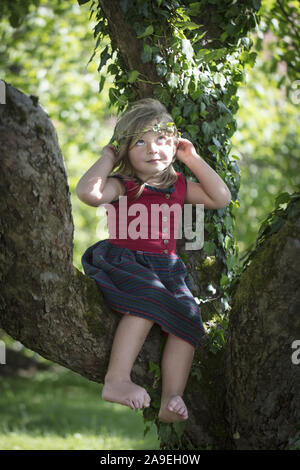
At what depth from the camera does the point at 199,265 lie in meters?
2.70

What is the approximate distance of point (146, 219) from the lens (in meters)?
2.51

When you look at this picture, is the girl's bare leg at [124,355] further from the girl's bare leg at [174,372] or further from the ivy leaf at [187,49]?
the ivy leaf at [187,49]

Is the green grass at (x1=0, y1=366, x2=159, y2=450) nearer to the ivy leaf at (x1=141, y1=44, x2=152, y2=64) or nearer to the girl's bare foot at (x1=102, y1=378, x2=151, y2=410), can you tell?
the girl's bare foot at (x1=102, y1=378, x2=151, y2=410)

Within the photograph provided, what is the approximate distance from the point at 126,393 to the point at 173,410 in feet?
0.70

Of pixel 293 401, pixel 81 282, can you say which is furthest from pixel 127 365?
pixel 293 401

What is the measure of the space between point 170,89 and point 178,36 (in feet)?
0.81

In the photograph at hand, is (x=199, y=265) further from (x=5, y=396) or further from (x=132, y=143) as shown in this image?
(x=5, y=396)

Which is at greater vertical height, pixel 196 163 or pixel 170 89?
pixel 170 89

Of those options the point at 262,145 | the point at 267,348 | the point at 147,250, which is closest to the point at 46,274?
the point at 147,250

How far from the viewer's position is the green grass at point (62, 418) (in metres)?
5.16

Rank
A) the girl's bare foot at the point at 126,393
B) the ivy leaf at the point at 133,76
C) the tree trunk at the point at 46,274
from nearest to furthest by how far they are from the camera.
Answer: the tree trunk at the point at 46,274 < the girl's bare foot at the point at 126,393 < the ivy leaf at the point at 133,76

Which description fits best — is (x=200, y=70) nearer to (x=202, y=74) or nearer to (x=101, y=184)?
(x=202, y=74)

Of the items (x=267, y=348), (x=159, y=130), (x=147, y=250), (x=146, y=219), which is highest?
(x=159, y=130)

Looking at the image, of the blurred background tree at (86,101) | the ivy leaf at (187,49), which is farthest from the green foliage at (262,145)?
the ivy leaf at (187,49)
